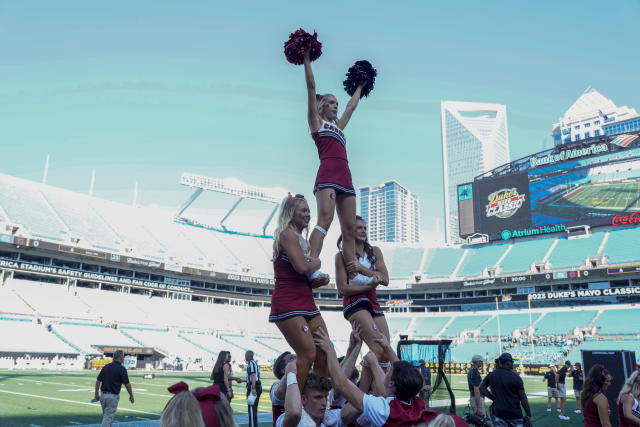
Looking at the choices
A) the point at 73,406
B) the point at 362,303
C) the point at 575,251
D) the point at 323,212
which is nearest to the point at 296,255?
the point at 323,212

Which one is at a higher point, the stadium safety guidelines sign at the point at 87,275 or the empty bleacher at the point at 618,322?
the stadium safety guidelines sign at the point at 87,275

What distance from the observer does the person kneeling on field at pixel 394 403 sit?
121 inches

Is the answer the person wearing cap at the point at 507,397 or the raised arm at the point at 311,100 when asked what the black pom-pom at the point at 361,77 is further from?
the person wearing cap at the point at 507,397

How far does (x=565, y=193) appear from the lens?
51.2 m

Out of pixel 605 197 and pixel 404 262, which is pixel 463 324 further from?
pixel 605 197

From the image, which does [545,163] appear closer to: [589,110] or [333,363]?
[333,363]

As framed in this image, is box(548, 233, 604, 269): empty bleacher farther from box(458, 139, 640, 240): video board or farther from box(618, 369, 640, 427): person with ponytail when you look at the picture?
box(618, 369, 640, 427): person with ponytail

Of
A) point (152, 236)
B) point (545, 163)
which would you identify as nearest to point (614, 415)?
point (545, 163)

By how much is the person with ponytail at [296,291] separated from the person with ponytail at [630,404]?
146 inches

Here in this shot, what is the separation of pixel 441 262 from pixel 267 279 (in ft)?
78.4

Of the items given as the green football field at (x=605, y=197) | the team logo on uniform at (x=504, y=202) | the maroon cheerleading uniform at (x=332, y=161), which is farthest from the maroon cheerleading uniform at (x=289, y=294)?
the green football field at (x=605, y=197)

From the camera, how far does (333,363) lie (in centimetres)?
360

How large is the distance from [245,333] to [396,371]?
52324 millimetres

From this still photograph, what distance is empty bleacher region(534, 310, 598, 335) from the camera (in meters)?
46.9
